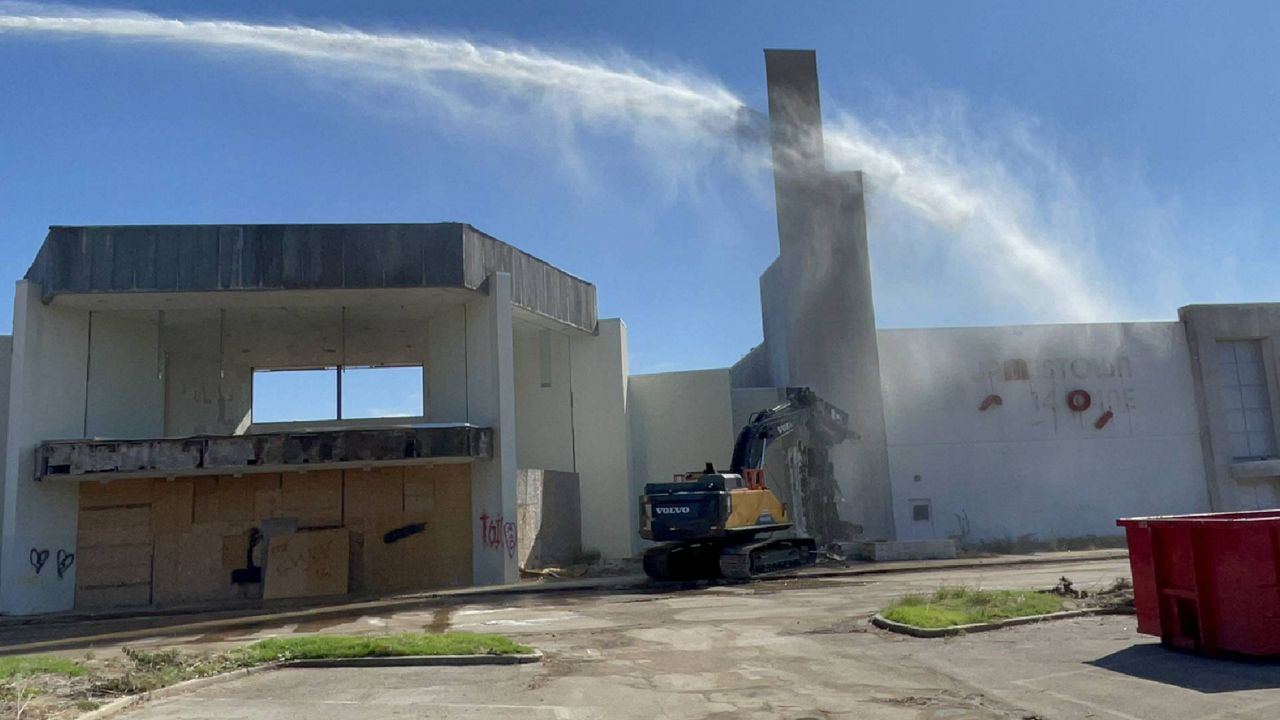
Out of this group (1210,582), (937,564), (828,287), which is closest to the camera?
(1210,582)

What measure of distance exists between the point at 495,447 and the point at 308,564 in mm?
6443

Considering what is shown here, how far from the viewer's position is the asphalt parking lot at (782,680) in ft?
31.4

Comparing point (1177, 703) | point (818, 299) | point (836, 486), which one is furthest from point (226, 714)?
point (818, 299)

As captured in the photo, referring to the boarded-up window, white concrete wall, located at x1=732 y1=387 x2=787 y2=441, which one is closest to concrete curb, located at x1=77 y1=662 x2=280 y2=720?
white concrete wall, located at x1=732 y1=387 x2=787 y2=441

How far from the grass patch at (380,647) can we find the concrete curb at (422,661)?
0.42ft

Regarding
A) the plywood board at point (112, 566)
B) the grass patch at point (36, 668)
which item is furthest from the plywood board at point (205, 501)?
the grass patch at point (36, 668)

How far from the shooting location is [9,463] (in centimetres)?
2566

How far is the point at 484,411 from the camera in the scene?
29250 mm

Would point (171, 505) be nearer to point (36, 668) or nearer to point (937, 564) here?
point (36, 668)

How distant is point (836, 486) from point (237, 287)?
20.5m

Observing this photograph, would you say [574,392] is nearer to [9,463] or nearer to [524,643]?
[9,463]

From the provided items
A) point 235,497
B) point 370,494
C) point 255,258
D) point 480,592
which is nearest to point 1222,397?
point 480,592

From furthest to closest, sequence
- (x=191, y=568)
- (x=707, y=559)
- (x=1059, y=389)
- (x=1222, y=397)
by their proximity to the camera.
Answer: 1. (x=1222, y=397)
2. (x=1059, y=389)
3. (x=191, y=568)
4. (x=707, y=559)

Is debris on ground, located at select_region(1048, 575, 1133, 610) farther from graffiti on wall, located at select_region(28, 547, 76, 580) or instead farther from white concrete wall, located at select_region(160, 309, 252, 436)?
white concrete wall, located at select_region(160, 309, 252, 436)
